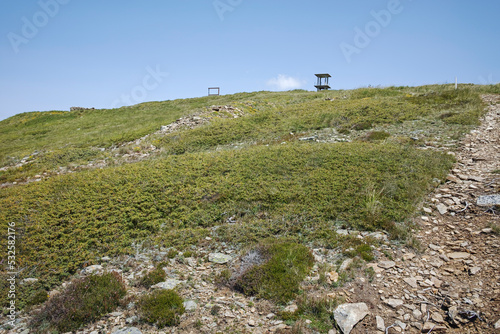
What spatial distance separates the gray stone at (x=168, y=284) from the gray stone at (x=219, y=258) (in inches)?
49.0

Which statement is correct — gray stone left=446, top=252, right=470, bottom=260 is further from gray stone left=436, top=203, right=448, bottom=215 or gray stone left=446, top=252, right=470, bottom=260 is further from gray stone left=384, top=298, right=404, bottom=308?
gray stone left=384, top=298, right=404, bottom=308

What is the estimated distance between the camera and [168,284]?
731 centimetres

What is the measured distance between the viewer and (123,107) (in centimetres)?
4622

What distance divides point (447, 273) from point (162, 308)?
6.74m

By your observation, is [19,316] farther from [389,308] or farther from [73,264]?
[389,308]

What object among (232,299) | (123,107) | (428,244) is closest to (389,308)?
(428,244)

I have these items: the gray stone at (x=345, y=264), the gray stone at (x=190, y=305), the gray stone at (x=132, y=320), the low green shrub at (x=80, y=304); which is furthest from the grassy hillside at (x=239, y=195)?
the gray stone at (x=132, y=320)

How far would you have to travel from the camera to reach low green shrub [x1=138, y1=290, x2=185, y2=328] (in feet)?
20.1

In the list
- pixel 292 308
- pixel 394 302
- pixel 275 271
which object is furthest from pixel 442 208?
pixel 292 308

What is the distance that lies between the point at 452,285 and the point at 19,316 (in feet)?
32.5

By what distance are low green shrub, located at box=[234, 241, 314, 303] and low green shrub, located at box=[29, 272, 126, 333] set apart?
2.93m

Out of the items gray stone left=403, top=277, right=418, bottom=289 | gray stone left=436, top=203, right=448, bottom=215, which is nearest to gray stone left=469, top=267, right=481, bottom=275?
gray stone left=403, top=277, right=418, bottom=289

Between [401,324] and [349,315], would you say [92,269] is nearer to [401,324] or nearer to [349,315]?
[349,315]

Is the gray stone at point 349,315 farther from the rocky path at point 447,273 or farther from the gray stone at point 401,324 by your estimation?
the gray stone at point 401,324
